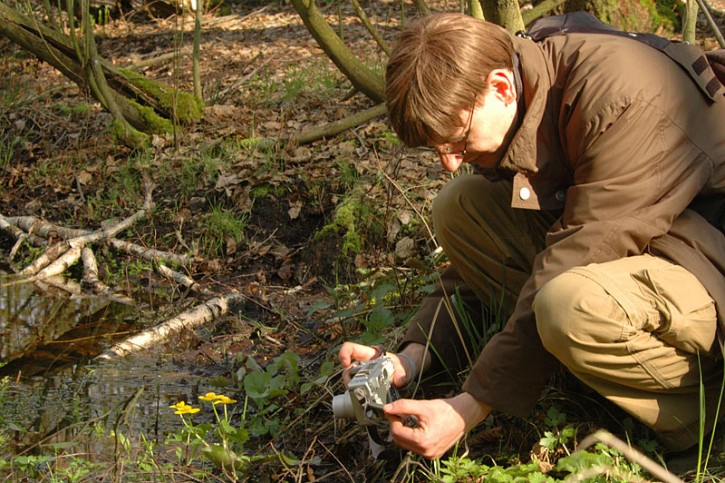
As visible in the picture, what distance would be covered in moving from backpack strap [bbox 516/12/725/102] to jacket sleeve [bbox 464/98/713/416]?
18 cm

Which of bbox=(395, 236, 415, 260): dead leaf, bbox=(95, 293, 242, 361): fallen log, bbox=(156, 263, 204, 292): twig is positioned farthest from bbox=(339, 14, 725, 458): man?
bbox=(156, 263, 204, 292): twig

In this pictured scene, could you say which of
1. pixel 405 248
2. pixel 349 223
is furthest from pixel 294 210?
pixel 405 248

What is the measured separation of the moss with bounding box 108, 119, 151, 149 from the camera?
6.17 metres

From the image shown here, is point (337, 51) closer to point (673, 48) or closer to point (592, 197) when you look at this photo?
point (673, 48)

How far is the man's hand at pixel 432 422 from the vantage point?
2.21 m

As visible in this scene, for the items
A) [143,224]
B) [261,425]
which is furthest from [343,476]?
[143,224]

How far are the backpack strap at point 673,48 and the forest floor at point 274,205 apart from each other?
964 mm

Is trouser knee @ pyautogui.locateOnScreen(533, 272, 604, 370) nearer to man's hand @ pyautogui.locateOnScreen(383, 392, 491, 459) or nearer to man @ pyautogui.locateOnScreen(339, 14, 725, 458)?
man @ pyautogui.locateOnScreen(339, 14, 725, 458)

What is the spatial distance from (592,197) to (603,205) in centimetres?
3

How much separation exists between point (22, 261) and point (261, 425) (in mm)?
2797

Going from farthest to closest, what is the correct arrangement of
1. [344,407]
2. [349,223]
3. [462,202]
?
[349,223], [462,202], [344,407]

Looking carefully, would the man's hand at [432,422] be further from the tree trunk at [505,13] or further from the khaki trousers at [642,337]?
the tree trunk at [505,13]

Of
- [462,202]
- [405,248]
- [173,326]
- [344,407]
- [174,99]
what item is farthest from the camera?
[174,99]

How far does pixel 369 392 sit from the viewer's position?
2.39 meters
